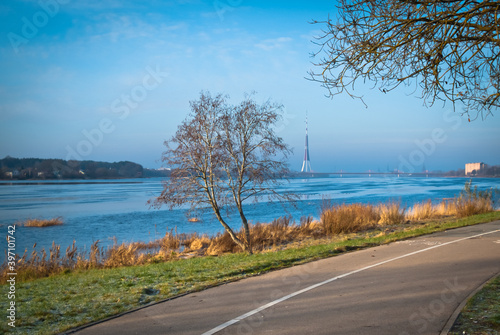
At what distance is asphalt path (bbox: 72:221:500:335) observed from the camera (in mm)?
5621

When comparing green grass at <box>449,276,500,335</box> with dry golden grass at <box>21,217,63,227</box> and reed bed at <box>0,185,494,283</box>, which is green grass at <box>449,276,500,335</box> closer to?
reed bed at <box>0,185,494,283</box>

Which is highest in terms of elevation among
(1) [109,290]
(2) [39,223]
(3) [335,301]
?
(3) [335,301]

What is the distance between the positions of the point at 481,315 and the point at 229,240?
13.8 meters

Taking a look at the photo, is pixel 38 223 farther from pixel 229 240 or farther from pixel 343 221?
pixel 343 221

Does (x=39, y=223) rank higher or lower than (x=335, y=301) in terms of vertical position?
lower

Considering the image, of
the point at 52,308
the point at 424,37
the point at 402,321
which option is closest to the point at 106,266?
the point at 52,308

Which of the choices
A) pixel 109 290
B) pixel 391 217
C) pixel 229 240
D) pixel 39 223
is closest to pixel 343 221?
pixel 391 217

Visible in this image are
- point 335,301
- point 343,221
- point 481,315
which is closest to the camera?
point 481,315

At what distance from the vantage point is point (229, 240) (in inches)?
746

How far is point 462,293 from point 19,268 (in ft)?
42.0

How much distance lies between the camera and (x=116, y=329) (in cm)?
577

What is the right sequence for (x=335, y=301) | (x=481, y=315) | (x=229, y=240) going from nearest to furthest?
(x=481, y=315)
(x=335, y=301)
(x=229, y=240)

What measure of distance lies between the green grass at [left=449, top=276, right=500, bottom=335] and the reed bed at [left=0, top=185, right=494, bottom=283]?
35.5ft

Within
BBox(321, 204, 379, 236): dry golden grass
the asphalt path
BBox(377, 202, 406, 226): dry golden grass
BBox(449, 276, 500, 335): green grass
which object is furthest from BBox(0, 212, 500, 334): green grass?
BBox(377, 202, 406, 226): dry golden grass
